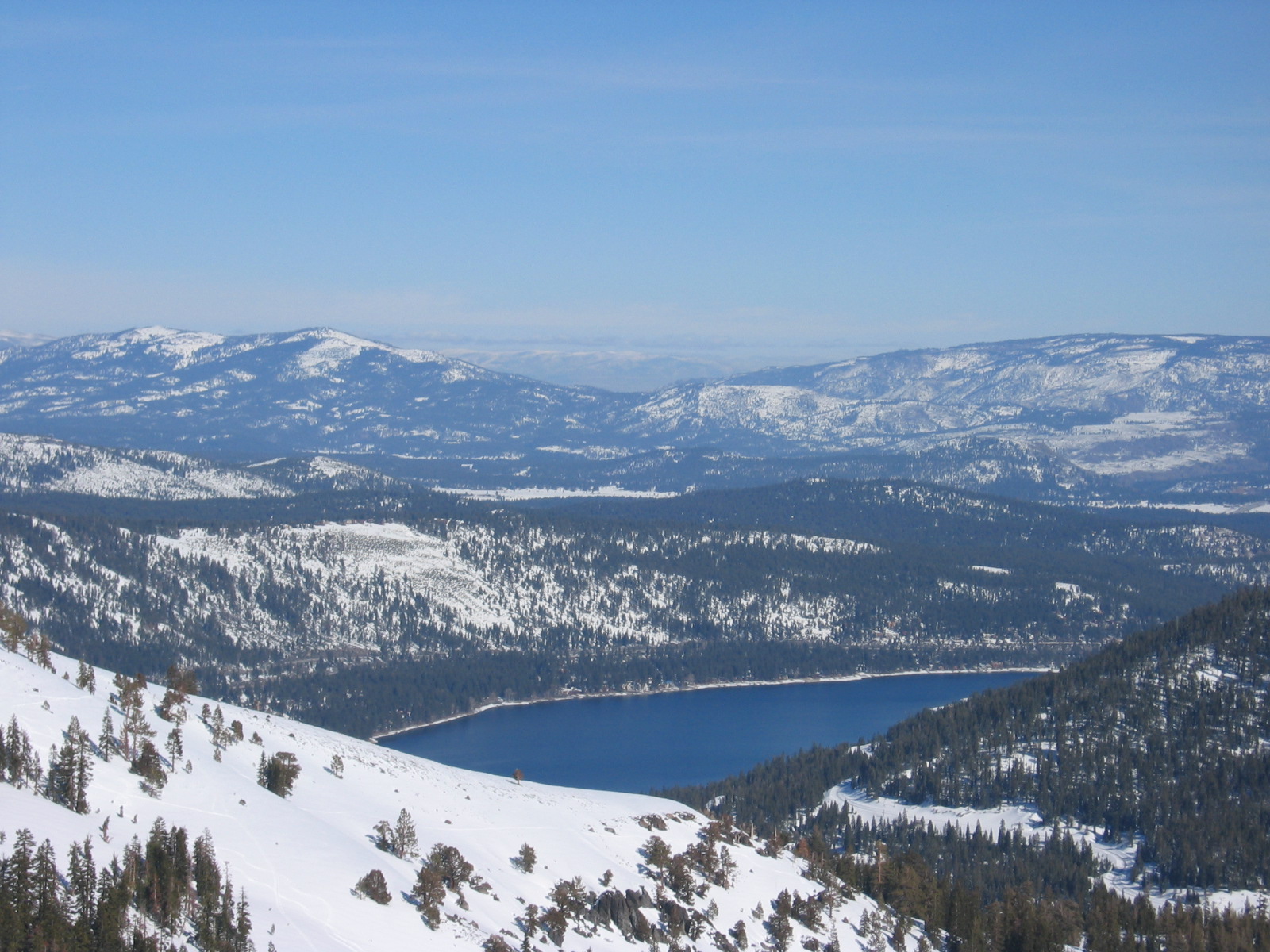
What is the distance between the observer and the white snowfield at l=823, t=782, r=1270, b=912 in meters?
114

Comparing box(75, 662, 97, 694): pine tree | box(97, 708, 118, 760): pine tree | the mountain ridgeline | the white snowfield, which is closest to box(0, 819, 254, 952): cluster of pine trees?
box(97, 708, 118, 760): pine tree

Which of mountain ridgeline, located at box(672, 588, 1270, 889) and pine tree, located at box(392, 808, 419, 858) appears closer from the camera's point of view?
pine tree, located at box(392, 808, 419, 858)

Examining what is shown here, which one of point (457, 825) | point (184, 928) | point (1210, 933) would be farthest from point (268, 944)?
point (1210, 933)

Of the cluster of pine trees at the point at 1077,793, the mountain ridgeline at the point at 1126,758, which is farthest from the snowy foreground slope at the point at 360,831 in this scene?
the mountain ridgeline at the point at 1126,758

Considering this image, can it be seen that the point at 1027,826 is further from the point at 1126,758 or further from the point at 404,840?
the point at 404,840

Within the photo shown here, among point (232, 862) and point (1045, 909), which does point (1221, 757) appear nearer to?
point (1045, 909)

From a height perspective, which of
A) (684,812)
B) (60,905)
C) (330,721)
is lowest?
(330,721)

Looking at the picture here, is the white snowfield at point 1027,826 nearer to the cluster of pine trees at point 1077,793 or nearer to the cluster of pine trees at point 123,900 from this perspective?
the cluster of pine trees at point 1077,793

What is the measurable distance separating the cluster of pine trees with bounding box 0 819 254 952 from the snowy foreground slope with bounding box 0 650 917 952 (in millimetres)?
1799

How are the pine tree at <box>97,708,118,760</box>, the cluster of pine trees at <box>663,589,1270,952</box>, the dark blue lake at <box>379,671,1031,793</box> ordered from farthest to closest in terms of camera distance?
the dark blue lake at <box>379,671,1031,793</box> → the cluster of pine trees at <box>663,589,1270,952</box> → the pine tree at <box>97,708,118,760</box>

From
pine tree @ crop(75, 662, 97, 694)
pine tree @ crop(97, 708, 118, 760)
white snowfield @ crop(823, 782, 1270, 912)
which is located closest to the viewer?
pine tree @ crop(97, 708, 118, 760)

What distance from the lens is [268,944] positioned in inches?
2229

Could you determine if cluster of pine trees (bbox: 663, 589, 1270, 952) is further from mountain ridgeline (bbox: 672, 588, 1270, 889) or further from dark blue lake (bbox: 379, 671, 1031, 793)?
dark blue lake (bbox: 379, 671, 1031, 793)

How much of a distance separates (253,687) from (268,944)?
145m
